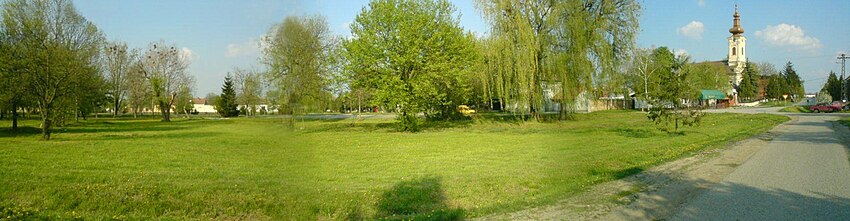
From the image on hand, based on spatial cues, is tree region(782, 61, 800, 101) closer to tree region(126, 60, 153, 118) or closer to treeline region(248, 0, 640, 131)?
treeline region(248, 0, 640, 131)

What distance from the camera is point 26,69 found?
34.7ft

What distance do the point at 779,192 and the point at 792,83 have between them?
4713 inches

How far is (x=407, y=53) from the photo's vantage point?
2444cm

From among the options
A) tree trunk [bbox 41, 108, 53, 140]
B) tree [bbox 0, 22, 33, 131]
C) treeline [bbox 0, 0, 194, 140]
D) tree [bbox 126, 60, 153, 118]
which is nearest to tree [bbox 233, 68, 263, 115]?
treeline [bbox 0, 0, 194, 140]

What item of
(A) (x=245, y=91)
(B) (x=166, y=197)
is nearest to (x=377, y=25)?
(B) (x=166, y=197)

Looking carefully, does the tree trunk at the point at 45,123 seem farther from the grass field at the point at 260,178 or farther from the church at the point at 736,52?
the church at the point at 736,52

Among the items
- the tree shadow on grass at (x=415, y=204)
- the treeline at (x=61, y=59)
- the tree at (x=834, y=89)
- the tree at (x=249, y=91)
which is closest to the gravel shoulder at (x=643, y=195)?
the tree shadow on grass at (x=415, y=204)

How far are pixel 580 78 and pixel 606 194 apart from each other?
77.4 ft

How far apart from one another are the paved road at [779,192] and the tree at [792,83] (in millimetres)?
107072

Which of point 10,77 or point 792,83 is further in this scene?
point 792,83

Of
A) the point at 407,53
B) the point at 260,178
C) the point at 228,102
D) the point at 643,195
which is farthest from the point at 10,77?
the point at 407,53

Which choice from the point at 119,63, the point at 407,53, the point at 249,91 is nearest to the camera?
the point at 249,91

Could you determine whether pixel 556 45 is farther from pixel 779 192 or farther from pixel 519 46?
pixel 779 192

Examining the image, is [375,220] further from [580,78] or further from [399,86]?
[580,78]
